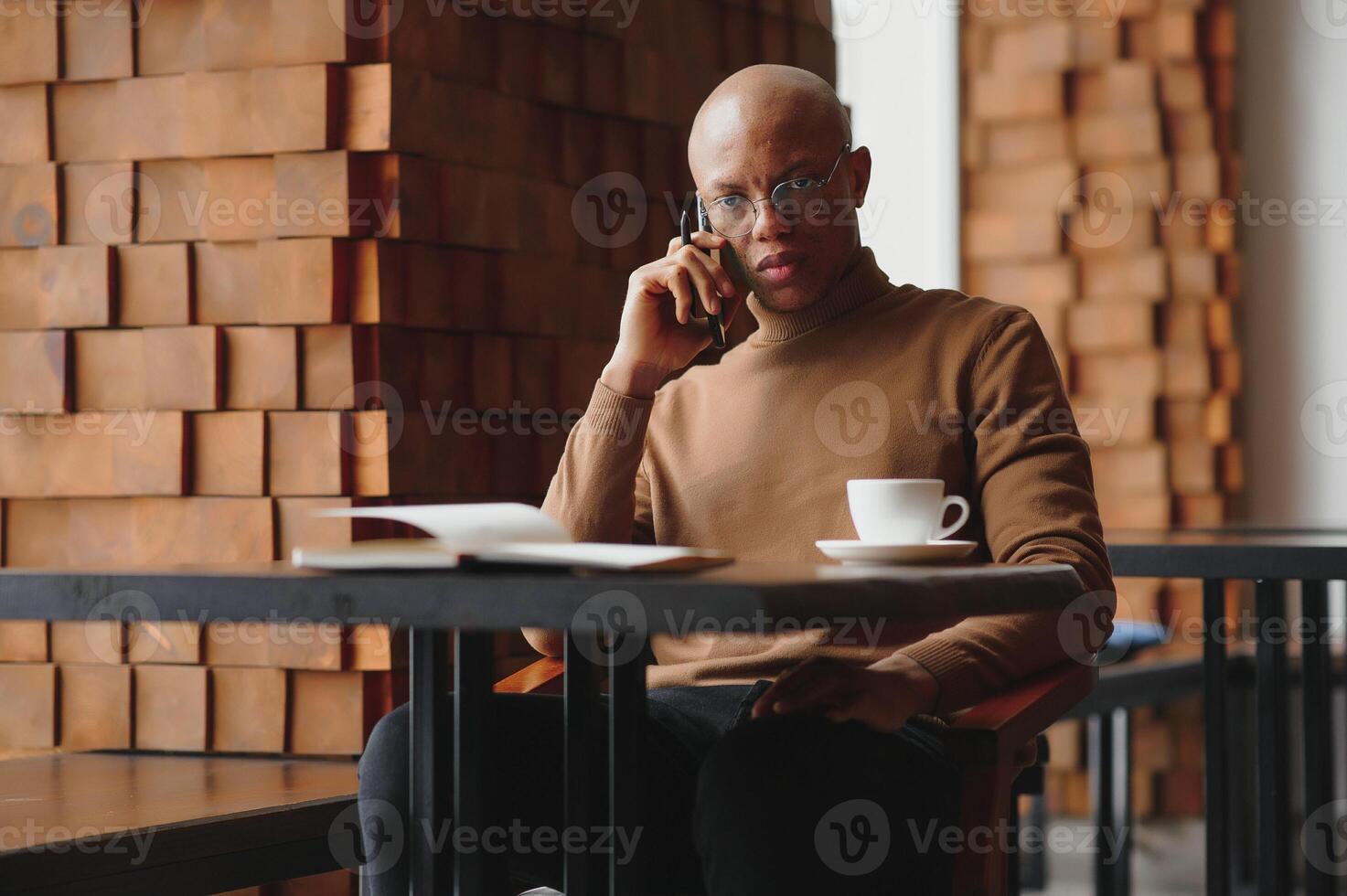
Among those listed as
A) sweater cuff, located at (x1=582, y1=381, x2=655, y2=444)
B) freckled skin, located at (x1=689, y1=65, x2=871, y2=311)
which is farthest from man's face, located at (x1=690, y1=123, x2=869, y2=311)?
sweater cuff, located at (x1=582, y1=381, x2=655, y2=444)

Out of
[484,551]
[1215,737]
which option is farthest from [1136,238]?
[484,551]

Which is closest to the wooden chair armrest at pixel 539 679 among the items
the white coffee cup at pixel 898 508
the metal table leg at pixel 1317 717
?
the white coffee cup at pixel 898 508

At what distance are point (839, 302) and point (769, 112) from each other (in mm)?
264

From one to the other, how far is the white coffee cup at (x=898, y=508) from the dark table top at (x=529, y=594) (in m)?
0.16

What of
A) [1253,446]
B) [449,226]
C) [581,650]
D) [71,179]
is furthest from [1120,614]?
[581,650]

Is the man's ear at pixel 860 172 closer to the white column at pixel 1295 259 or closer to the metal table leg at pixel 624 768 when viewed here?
the metal table leg at pixel 624 768

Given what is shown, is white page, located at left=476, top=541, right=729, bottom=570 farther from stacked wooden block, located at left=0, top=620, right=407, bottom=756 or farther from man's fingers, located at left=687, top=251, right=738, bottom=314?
stacked wooden block, located at left=0, top=620, right=407, bottom=756

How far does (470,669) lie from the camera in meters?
1.40

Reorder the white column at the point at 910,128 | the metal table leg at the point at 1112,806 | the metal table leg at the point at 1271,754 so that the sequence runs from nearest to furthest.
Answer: the metal table leg at the point at 1271,754, the metal table leg at the point at 1112,806, the white column at the point at 910,128

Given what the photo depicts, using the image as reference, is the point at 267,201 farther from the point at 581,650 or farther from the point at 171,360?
the point at 581,650

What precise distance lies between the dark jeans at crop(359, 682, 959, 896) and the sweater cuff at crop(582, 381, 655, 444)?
37 cm

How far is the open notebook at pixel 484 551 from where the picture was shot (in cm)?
123

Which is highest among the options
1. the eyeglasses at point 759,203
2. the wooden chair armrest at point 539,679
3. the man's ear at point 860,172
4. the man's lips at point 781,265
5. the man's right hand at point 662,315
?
the man's ear at point 860,172

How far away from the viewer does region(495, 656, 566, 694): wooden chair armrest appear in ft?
6.28
